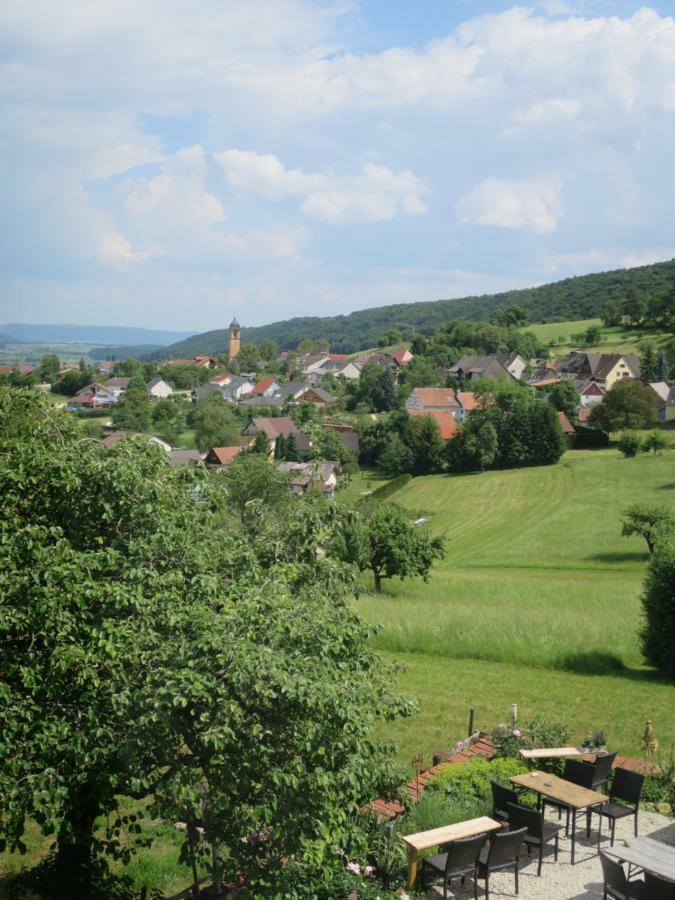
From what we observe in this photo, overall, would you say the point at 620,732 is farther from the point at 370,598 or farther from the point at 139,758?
the point at 370,598

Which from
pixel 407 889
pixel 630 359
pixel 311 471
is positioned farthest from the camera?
→ pixel 630 359

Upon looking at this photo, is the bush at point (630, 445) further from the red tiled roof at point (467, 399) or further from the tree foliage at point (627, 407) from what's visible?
the red tiled roof at point (467, 399)

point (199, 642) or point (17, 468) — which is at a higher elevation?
point (17, 468)

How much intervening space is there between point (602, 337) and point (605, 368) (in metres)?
35.0

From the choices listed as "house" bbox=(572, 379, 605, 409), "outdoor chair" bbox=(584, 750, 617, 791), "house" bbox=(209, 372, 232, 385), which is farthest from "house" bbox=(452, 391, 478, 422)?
"outdoor chair" bbox=(584, 750, 617, 791)

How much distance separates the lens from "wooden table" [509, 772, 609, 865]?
9.66 meters

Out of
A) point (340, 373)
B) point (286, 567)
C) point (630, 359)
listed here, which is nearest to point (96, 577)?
point (286, 567)

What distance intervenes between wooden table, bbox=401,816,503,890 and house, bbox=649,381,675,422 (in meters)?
83.7

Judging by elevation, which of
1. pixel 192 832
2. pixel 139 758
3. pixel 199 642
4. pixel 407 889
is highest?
pixel 199 642

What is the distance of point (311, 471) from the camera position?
33.7 feet

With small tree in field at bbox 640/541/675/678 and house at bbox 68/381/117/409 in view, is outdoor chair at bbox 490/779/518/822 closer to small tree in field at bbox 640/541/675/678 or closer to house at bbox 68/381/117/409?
small tree in field at bbox 640/541/675/678

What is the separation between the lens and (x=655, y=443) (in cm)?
6950

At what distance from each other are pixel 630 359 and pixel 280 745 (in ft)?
395

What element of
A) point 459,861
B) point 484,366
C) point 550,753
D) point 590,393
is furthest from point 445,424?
point 459,861
